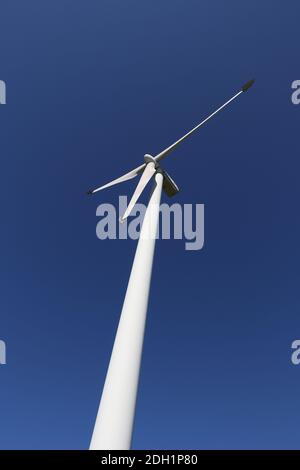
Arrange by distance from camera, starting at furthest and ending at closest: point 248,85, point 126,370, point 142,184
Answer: point 248,85
point 142,184
point 126,370

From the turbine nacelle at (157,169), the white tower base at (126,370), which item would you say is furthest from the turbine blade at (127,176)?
the white tower base at (126,370)

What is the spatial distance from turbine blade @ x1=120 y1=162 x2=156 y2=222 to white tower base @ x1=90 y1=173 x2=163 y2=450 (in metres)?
5.55

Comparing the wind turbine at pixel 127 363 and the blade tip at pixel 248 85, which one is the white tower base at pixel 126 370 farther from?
the blade tip at pixel 248 85

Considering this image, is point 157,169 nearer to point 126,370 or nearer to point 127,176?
point 127,176

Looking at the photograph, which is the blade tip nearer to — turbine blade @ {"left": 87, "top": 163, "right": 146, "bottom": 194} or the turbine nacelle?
the turbine nacelle

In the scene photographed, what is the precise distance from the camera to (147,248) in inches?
546

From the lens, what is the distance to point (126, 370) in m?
9.53

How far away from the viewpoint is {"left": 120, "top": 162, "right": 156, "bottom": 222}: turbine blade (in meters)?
19.1

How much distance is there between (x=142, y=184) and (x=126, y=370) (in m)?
12.9

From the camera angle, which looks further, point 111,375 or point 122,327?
point 122,327

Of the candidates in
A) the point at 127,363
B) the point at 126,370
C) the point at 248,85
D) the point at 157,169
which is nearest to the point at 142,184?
the point at 157,169
